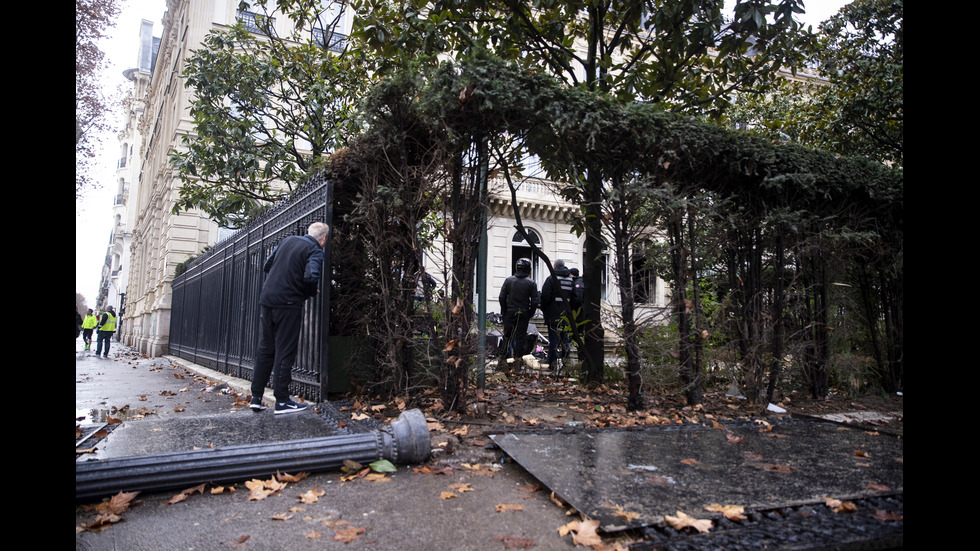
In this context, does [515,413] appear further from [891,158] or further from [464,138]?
[891,158]

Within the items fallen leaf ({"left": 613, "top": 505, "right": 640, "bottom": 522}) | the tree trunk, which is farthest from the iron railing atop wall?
fallen leaf ({"left": 613, "top": 505, "right": 640, "bottom": 522})

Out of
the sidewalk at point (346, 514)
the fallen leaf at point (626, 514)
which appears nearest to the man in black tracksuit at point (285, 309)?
the sidewalk at point (346, 514)

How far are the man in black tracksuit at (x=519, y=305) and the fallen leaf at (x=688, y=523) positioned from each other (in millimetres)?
7442

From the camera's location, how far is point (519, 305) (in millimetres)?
10391

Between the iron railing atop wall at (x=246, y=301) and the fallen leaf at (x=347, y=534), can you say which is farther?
the iron railing atop wall at (x=246, y=301)

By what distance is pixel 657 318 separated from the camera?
6.05 meters

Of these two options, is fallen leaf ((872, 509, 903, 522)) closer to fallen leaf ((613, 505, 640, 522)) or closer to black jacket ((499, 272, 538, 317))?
fallen leaf ((613, 505, 640, 522))

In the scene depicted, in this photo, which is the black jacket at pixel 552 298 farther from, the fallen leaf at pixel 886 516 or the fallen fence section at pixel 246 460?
the fallen leaf at pixel 886 516

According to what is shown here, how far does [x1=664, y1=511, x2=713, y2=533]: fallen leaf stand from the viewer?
2746 millimetres

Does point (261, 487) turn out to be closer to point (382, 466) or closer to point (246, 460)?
point (246, 460)

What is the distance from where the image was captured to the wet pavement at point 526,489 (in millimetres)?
2781

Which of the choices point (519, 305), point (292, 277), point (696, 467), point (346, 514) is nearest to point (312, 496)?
point (346, 514)

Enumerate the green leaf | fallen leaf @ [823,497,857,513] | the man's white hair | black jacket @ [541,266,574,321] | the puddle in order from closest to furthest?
fallen leaf @ [823,497,857,513] → the green leaf → the puddle → the man's white hair → black jacket @ [541,266,574,321]

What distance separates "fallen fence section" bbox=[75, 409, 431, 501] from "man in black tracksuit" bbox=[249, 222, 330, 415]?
1.96m
